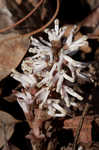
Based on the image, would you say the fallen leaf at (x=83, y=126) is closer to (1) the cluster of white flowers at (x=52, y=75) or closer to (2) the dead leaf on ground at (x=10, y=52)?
(1) the cluster of white flowers at (x=52, y=75)

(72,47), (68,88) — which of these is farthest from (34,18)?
(68,88)

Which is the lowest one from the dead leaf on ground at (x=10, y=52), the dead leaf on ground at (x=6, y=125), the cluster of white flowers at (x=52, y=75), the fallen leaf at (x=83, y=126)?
the fallen leaf at (x=83, y=126)

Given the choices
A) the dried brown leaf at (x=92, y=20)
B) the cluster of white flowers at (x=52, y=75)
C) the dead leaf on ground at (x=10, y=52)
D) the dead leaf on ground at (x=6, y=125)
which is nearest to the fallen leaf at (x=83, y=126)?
the cluster of white flowers at (x=52, y=75)

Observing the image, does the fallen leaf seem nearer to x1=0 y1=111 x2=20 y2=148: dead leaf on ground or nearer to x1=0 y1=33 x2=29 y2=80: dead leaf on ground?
x1=0 y1=111 x2=20 y2=148: dead leaf on ground

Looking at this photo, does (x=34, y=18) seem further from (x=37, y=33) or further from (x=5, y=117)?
(x=5, y=117)

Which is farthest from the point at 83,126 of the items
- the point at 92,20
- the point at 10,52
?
the point at 92,20
